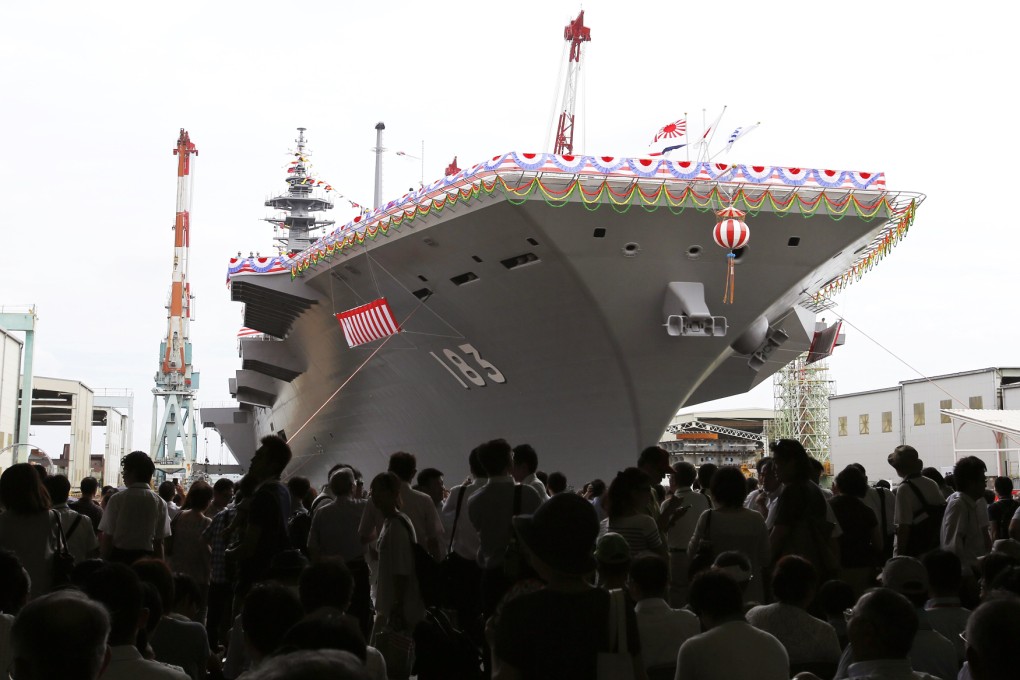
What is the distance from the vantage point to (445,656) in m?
4.64

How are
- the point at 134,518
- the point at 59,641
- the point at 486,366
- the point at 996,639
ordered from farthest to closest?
the point at 486,366
the point at 134,518
the point at 996,639
the point at 59,641

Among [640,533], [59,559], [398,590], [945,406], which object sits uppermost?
[945,406]

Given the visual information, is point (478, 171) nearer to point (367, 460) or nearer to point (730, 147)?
point (730, 147)

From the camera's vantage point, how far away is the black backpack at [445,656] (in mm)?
4633

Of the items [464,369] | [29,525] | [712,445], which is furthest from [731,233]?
[712,445]

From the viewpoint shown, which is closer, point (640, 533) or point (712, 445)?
point (640, 533)

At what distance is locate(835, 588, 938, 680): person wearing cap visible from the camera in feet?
10.7

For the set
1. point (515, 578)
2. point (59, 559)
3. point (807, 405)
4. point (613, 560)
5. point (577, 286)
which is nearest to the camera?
point (613, 560)

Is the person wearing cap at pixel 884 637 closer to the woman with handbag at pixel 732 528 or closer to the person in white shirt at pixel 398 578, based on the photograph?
the woman with handbag at pixel 732 528

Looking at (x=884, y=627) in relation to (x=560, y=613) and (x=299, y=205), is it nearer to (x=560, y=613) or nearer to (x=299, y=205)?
(x=560, y=613)

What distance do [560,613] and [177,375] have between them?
5371cm

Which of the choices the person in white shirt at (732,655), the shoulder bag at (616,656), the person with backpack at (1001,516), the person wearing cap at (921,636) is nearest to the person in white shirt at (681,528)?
the person wearing cap at (921,636)

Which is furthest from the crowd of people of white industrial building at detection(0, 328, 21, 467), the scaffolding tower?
the scaffolding tower

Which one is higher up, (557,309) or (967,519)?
(557,309)
